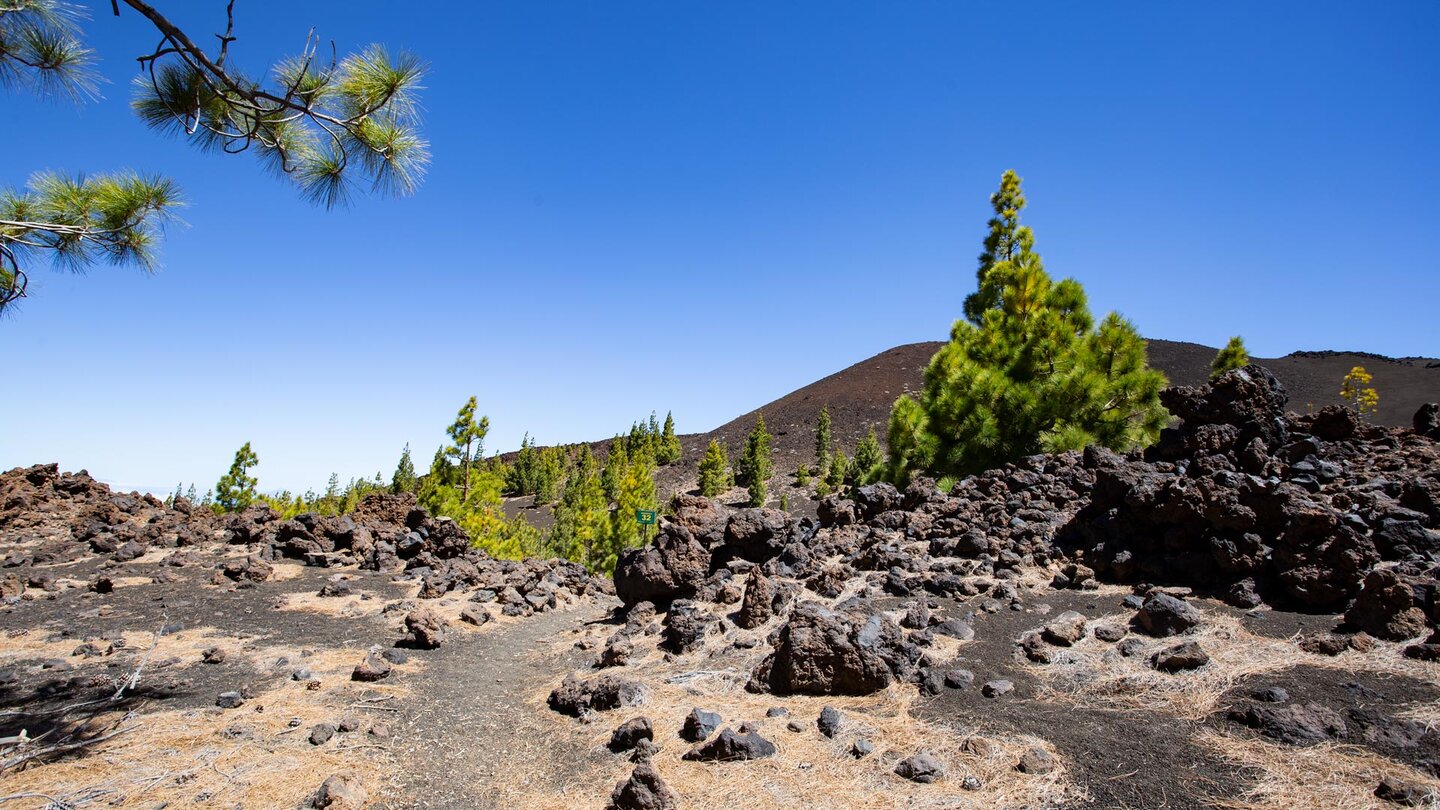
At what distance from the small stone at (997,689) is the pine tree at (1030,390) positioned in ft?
24.5

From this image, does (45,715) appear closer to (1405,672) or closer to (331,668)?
(331,668)

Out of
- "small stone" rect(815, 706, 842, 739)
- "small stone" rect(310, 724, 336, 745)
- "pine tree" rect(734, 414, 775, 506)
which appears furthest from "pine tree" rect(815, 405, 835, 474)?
"small stone" rect(310, 724, 336, 745)

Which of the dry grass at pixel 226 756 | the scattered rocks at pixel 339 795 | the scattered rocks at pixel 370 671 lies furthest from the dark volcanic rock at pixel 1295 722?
the scattered rocks at pixel 370 671

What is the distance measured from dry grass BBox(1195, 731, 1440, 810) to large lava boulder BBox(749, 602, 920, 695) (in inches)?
77.8

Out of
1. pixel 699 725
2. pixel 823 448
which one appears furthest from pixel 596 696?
pixel 823 448

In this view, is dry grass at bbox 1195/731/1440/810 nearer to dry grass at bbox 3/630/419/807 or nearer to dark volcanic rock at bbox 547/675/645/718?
dark volcanic rock at bbox 547/675/645/718

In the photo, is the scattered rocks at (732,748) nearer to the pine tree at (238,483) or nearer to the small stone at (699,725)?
the small stone at (699,725)

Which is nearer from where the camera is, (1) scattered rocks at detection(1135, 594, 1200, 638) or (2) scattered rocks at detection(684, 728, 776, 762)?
(2) scattered rocks at detection(684, 728, 776, 762)

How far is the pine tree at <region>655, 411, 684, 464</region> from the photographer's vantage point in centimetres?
4306

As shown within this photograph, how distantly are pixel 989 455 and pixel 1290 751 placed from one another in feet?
28.7

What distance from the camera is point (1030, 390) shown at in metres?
11.4

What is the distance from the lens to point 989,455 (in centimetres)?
1166

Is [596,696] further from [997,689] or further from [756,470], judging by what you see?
[756,470]

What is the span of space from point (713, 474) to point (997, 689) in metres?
27.0
